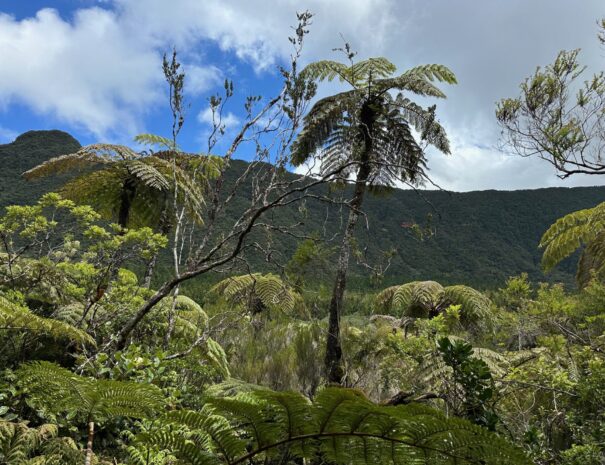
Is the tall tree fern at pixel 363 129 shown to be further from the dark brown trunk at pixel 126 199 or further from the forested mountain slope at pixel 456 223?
the forested mountain slope at pixel 456 223

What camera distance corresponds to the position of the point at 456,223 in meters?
72.4

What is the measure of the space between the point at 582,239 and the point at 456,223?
67.1 meters

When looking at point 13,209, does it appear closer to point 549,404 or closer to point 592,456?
point 592,456

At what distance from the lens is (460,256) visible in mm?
62156

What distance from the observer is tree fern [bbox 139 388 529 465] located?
4.13 ft

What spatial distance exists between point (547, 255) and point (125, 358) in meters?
8.99

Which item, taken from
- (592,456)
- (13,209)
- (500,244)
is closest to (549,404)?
(592,456)

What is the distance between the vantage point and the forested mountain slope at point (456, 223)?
4116cm

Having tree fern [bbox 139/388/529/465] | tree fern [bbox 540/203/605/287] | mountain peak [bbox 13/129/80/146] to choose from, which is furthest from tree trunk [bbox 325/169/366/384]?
mountain peak [bbox 13/129/80/146]

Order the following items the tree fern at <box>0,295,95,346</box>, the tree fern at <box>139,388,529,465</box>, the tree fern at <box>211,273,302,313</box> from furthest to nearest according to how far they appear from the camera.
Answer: the tree fern at <box>211,273,302,313</box> < the tree fern at <box>0,295,95,346</box> < the tree fern at <box>139,388,529,465</box>

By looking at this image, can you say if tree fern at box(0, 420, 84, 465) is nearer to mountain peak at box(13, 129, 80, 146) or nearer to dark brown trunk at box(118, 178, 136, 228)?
dark brown trunk at box(118, 178, 136, 228)

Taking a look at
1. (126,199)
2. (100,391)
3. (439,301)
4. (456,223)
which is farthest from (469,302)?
(456,223)

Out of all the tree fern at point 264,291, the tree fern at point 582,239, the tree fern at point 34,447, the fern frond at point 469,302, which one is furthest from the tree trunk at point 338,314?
the tree fern at point 582,239

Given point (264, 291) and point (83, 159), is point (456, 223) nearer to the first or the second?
point (264, 291)
